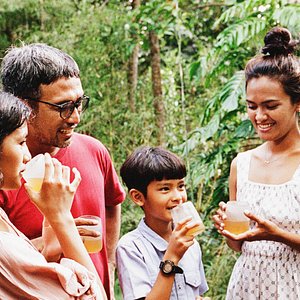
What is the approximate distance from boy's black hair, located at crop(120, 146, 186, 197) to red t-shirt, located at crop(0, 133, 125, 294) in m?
0.13

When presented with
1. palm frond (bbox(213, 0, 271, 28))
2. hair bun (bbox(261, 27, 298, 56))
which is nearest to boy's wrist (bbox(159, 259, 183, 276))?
hair bun (bbox(261, 27, 298, 56))

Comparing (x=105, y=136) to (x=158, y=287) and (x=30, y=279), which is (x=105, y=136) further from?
(x=30, y=279)

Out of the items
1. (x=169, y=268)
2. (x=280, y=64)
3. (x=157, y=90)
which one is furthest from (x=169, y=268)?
(x=157, y=90)

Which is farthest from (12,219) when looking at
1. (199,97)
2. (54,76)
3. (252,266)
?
(199,97)

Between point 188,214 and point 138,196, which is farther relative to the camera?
point 138,196

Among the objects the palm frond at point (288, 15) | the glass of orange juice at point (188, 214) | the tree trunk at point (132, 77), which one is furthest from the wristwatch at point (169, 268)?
the tree trunk at point (132, 77)

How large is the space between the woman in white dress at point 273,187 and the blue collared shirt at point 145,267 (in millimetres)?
212

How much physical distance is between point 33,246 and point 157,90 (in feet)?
13.1

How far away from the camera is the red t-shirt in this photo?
7.02 feet

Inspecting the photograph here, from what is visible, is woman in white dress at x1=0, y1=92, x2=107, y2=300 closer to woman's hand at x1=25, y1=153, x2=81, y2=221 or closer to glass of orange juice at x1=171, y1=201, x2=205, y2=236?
woman's hand at x1=25, y1=153, x2=81, y2=221

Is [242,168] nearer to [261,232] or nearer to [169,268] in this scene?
[261,232]

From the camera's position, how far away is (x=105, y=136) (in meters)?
5.62

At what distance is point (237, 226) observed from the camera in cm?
229

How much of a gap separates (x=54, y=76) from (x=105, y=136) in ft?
11.4
